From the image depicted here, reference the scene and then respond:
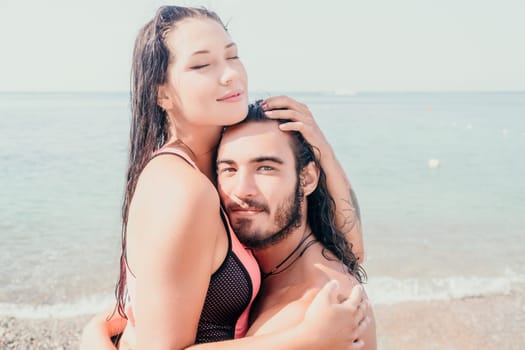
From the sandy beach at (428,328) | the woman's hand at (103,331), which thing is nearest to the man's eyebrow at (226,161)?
the woman's hand at (103,331)

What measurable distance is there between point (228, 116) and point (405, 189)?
647 inches

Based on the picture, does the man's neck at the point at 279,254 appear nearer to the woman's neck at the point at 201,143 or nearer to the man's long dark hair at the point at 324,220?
the man's long dark hair at the point at 324,220

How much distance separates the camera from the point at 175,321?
255 centimetres

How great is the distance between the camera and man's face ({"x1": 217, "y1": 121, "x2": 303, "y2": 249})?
3218mm

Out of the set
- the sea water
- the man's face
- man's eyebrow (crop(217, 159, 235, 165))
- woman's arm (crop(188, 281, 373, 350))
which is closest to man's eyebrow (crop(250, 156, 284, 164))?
the man's face

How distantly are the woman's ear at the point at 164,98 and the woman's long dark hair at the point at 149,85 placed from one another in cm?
2

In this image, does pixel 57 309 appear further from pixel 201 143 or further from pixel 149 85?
pixel 149 85

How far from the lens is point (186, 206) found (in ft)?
8.34

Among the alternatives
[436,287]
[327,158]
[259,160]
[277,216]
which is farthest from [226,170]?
[436,287]

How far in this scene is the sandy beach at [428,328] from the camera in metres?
7.90

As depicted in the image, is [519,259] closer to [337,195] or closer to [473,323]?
[473,323]

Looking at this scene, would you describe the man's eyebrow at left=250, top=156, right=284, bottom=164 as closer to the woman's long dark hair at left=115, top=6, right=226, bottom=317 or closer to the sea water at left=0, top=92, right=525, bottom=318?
the woman's long dark hair at left=115, top=6, right=226, bottom=317

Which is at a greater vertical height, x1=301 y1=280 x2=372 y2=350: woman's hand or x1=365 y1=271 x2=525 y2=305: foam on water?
x1=301 y1=280 x2=372 y2=350: woman's hand

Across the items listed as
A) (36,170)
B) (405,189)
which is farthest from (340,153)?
(36,170)
